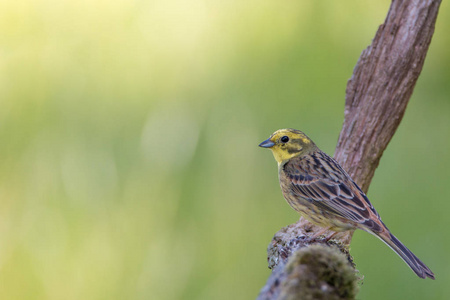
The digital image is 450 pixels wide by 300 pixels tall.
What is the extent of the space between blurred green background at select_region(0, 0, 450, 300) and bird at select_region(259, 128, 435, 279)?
3.13 feet

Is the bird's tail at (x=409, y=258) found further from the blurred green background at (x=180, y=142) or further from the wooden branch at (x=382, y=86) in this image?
the blurred green background at (x=180, y=142)

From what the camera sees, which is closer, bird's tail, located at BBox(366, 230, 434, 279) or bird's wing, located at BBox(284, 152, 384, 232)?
bird's tail, located at BBox(366, 230, 434, 279)

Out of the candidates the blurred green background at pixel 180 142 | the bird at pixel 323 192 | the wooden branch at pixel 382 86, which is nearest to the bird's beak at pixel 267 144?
the bird at pixel 323 192

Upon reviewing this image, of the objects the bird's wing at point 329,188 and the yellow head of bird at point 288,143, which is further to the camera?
the yellow head of bird at point 288,143

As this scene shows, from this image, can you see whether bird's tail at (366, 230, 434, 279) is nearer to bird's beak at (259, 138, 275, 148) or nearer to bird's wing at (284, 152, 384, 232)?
bird's wing at (284, 152, 384, 232)

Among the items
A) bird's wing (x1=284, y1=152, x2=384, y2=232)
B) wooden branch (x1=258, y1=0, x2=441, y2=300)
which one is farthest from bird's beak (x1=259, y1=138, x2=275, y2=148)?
wooden branch (x1=258, y1=0, x2=441, y2=300)

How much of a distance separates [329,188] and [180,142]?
5.46ft

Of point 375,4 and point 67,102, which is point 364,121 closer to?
point 375,4

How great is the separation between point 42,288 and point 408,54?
3.10m

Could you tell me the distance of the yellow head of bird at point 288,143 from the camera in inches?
156

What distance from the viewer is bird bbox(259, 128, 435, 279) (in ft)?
10.7

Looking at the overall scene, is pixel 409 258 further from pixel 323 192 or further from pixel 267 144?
pixel 267 144

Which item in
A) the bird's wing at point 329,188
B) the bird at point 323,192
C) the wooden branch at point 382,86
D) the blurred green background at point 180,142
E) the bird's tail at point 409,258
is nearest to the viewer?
the bird's tail at point 409,258

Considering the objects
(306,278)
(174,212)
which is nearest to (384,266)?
(174,212)
